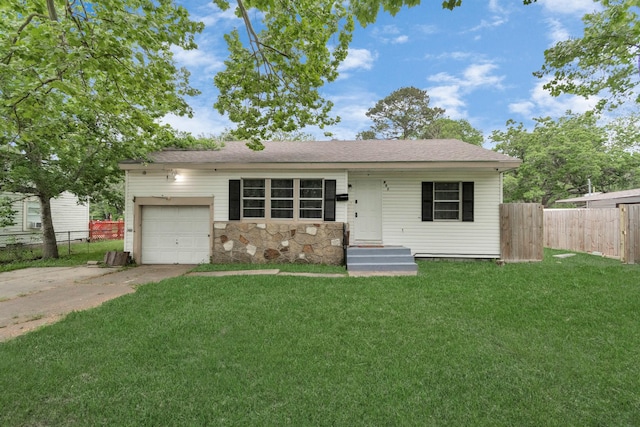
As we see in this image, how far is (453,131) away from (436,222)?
1828 cm

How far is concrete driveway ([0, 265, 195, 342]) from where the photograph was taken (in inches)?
170

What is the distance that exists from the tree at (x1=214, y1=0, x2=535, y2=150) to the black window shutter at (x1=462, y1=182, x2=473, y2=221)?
4.29m

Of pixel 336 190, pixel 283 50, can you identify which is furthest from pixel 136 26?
pixel 336 190

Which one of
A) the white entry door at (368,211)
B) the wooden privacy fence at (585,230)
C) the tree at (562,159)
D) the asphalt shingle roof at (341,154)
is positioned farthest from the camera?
the tree at (562,159)

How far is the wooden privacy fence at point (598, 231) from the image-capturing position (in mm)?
8391

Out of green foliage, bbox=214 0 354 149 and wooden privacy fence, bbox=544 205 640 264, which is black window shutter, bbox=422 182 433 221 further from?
wooden privacy fence, bbox=544 205 640 264

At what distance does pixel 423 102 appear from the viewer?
85.7 ft

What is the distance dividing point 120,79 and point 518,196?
21.7 meters

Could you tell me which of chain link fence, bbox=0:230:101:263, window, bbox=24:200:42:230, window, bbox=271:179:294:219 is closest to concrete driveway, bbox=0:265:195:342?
window, bbox=271:179:294:219

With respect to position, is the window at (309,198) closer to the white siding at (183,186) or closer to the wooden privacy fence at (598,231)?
the white siding at (183,186)

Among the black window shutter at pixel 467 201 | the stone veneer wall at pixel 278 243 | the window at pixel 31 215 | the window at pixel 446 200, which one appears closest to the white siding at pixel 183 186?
the stone veneer wall at pixel 278 243

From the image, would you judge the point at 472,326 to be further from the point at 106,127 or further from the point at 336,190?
the point at 106,127

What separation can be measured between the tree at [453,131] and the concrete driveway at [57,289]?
22.7 meters

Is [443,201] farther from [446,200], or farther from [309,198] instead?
[309,198]
